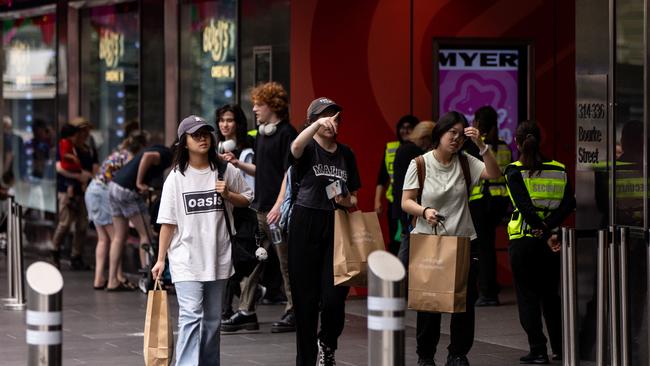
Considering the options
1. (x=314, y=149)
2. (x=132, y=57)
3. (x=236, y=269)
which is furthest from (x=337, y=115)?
(x=132, y=57)

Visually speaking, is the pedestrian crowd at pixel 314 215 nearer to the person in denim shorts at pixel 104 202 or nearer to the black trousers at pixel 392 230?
the black trousers at pixel 392 230

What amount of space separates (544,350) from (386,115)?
4947 millimetres

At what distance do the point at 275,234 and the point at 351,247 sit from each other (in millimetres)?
2537

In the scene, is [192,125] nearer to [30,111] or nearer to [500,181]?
[500,181]

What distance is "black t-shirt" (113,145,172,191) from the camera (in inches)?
603

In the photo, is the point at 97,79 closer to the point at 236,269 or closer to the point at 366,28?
the point at 366,28

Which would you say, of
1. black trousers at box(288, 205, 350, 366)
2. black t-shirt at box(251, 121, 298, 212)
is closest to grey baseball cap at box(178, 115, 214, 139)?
black trousers at box(288, 205, 350, 366)

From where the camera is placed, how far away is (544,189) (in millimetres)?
10625

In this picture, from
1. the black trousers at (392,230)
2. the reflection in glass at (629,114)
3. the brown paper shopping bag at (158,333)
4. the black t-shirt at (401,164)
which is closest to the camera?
the brown paper shopping bag at (158,333)

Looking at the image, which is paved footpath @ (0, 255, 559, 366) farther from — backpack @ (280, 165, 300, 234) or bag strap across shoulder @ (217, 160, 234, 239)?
bag strap across shoulder @ (217, 160, 234, 239)

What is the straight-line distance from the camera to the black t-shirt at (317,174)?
9.49m

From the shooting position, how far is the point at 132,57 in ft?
62.5

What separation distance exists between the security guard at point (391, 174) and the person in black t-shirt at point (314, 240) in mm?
5207

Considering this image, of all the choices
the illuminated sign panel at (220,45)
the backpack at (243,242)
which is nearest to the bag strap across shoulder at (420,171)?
the backpack at (243,242)
